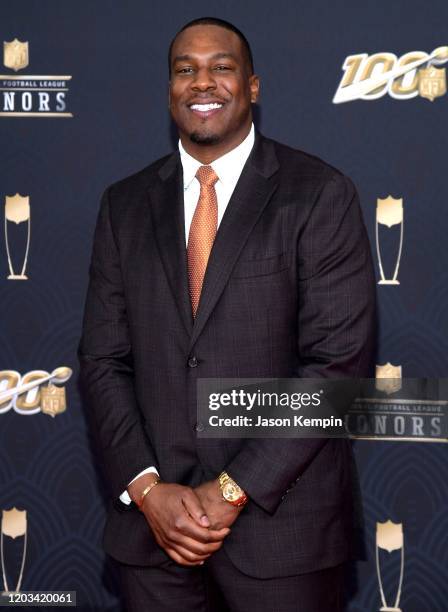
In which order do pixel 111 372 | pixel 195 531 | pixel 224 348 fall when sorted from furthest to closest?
1. pixel 111 372
2. pixel 224 348
3. pixel 195 531

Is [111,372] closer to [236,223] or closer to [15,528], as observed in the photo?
[236,223]

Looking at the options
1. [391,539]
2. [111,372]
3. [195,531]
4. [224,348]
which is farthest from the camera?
[391,539]

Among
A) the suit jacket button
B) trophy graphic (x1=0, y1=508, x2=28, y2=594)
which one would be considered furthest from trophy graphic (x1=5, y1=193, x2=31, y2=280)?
the suit jacket button

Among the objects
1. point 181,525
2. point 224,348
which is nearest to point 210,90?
point 224,348

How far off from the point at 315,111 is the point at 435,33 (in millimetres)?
467

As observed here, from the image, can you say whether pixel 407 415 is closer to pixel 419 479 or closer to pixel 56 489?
pixel 419 479

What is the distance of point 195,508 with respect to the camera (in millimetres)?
1863

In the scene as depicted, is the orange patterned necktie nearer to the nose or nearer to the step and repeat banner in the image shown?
the nose

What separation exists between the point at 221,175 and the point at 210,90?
216 mm

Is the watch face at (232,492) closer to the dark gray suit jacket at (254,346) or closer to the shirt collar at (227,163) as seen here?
the dark gray suit jacket at (254,346)

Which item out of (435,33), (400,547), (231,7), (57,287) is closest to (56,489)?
(57,287)

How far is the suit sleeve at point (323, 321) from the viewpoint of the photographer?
187cm

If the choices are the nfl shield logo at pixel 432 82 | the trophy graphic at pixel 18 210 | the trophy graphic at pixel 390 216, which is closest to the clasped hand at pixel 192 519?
the trophy graphic at pixel 390 216

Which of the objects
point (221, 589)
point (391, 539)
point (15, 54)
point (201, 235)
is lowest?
point (391, 539)
